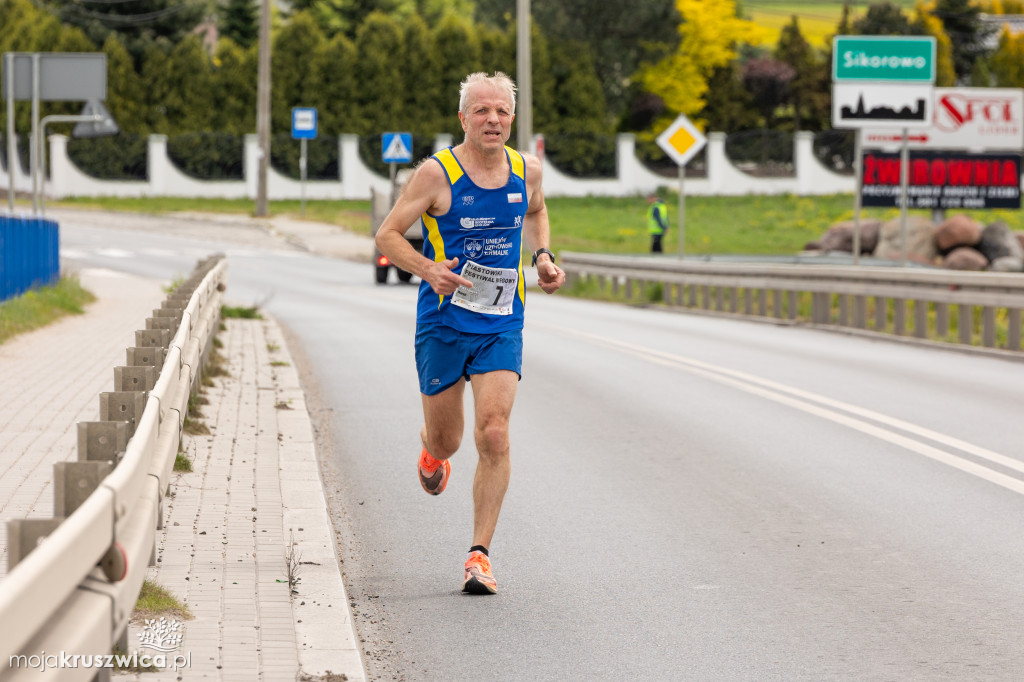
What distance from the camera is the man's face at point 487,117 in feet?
20.3

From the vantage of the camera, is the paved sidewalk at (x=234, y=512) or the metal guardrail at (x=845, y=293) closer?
the paved sidewalk at (x=234, y=512)

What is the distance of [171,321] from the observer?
25.7 ft

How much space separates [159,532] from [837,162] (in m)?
57.8

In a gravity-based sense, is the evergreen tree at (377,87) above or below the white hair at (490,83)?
above

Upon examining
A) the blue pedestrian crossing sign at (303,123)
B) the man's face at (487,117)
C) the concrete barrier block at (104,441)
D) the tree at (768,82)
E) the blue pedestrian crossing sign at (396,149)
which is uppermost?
the tree at (768,82)

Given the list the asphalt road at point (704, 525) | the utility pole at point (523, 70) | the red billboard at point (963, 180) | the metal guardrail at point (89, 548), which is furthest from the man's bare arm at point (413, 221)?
the red billboard at point (963, 180)

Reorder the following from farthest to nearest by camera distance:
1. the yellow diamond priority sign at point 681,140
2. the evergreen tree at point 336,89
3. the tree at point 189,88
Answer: the evergreen tree at point 336,89 → the tree at point 189,88 → the yellow diamond priority sign at point 681,140

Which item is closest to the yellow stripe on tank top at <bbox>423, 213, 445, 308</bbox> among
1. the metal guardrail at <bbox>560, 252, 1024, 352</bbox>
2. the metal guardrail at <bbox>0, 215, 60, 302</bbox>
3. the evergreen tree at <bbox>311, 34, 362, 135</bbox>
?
the metal guardrail at <bbox>560, 252, 1024, 352</bbox>

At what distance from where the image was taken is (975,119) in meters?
41.7

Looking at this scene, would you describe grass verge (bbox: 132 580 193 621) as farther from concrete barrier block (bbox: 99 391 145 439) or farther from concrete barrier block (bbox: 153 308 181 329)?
concrete barrier block (bbox: 153 308 181 329)

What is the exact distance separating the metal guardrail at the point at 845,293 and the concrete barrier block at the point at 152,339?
11.3 m

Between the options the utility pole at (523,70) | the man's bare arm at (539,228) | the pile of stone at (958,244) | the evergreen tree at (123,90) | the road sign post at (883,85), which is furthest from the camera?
the evergreen tree at (123,90)

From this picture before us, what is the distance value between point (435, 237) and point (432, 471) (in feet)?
3.82

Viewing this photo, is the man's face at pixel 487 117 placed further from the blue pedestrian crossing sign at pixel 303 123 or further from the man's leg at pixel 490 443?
the blue pedestrian crossing sign at pixel 303 123
